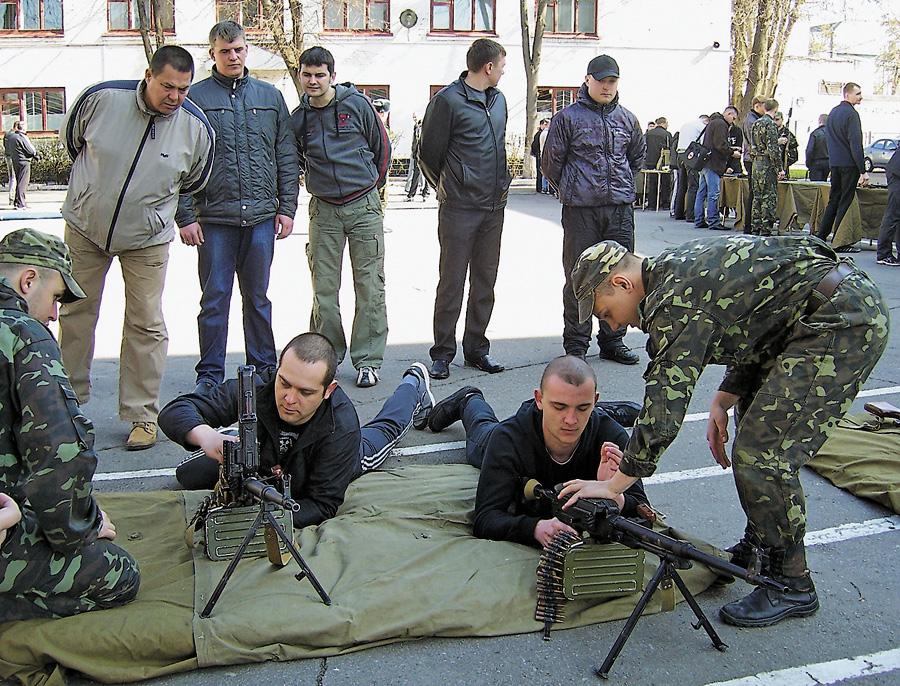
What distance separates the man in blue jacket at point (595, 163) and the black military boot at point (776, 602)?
3.58m

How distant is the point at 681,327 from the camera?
121 inches

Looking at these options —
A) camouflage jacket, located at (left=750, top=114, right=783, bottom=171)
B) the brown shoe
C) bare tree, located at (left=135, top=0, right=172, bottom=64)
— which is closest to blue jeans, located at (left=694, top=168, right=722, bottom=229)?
camouflage jacket, located at (left=750, top=114, right=783, bottom=171)

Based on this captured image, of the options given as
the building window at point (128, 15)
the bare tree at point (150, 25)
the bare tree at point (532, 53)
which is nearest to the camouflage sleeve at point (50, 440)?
the bare tree at point (150, 25)

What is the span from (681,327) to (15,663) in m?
2.51

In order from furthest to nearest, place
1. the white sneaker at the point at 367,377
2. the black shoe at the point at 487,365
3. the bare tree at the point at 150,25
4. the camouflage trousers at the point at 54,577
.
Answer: the bare tree at the point at 150,25
the black shoe at the point at 487,365
the white sneaker at the point at 367,377
the camouflage trousers at the point at 54,577

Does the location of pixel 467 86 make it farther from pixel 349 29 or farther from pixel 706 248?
pixel 349 29

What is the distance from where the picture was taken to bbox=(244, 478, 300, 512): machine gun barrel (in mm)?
3133

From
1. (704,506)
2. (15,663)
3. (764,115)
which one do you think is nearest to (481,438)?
(704,506)

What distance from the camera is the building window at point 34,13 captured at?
32.1 metres

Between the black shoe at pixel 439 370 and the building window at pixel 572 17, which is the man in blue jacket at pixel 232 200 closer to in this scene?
the black shoe at pixel 439 370

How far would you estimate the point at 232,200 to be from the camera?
586 cm

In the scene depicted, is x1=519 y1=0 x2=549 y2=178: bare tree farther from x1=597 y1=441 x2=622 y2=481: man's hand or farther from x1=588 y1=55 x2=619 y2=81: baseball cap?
x1=597 y1=441 x2=622 y2=481: man's hand

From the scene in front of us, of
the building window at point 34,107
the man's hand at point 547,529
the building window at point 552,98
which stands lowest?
the man's hand at point 547,529

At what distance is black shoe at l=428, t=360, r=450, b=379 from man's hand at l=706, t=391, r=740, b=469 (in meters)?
3.23
